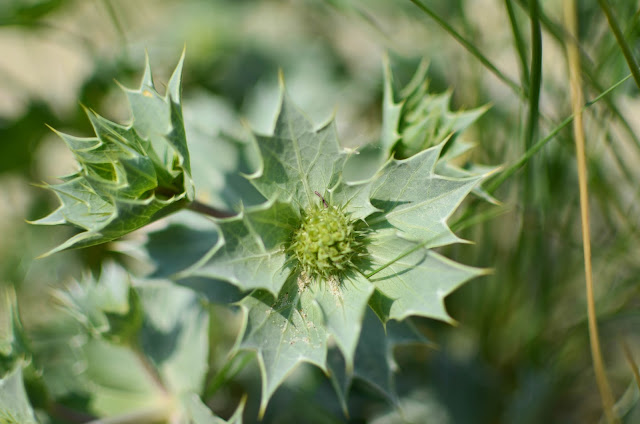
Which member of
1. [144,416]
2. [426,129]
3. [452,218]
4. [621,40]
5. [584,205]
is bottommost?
[144,416]

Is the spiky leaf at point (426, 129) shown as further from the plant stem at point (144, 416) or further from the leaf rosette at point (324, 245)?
the plant stem at point (144, 416)

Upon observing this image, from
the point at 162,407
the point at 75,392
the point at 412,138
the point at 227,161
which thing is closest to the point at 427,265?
the point at 412,138

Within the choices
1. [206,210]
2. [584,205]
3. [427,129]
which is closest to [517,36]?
[427,129]

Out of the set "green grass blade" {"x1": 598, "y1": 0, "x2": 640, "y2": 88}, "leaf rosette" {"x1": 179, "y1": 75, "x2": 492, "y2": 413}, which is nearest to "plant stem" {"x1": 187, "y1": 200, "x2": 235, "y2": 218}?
"leaf rosette" {"x1": 179, "y1": 75, "x2": 492, "y2": 413}

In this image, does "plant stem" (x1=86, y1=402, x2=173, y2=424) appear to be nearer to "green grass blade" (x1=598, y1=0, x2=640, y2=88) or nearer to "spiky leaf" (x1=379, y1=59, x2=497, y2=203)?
"spiky leaf" (x1=379, y1=59, x2=497, y2=203)

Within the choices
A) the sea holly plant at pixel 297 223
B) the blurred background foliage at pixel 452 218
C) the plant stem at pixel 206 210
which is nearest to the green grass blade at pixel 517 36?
the blurred background foliage at pixel 452 218

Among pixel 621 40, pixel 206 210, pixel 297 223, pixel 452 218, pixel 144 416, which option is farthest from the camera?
pixel 452 218

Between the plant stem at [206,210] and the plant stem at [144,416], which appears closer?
the plant stem at [206,210]

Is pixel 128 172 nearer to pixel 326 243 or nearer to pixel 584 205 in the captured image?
pixel 326 243

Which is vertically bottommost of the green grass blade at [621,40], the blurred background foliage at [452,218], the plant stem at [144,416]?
the plant stem at [144,416]
